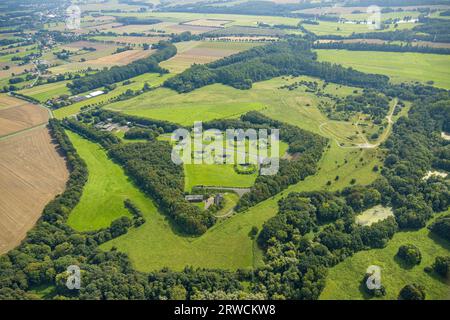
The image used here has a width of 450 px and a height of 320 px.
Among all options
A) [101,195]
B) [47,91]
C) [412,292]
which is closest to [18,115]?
[47,91]

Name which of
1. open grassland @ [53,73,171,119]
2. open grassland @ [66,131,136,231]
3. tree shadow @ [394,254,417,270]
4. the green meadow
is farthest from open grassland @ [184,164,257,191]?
open grassland @ [53,73,171,119]

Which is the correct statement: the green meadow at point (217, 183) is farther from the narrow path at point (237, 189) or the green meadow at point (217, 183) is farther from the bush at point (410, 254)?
the bush at point (410, 254)

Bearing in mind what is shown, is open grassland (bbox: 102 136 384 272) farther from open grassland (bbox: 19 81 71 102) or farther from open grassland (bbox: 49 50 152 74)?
open grassland (bbox: 49 50 152 74)

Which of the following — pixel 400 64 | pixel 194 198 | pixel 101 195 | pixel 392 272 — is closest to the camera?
pixel 392 272

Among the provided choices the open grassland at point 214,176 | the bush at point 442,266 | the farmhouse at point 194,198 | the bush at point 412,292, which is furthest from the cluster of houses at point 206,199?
the bush at point 442,266

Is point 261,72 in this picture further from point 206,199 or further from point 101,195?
point 101,195
